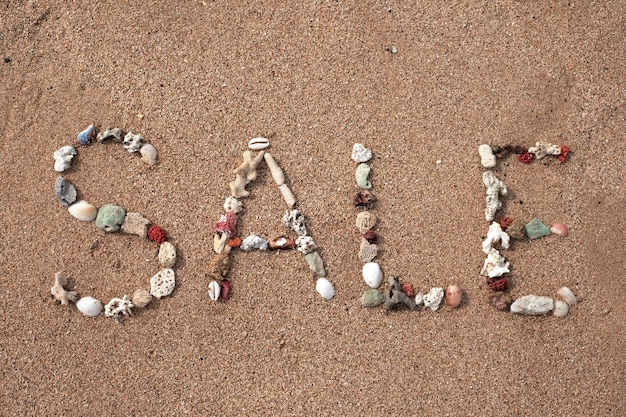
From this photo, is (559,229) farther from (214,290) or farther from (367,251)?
(214,290)

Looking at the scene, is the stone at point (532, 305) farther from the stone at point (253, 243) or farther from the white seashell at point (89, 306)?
the white seashell at point (89, 306)

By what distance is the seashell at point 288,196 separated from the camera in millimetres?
3686

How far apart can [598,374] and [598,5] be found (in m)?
2.47

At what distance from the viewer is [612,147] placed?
12.6ft

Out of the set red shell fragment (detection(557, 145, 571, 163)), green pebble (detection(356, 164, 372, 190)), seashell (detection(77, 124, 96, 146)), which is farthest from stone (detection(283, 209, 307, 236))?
red shell fragment (detection(557, 145, 571, 163))

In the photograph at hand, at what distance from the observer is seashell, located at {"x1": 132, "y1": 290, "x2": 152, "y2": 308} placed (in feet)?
11.8

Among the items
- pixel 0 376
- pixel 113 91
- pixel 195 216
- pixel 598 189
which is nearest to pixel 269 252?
pixel 195 216

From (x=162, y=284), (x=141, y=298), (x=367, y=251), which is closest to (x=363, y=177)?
(x=367, y=251)

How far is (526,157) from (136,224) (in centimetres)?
255

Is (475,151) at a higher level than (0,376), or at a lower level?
higher

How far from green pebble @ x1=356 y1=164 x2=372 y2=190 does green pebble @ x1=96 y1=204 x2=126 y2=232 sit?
1.52 meters

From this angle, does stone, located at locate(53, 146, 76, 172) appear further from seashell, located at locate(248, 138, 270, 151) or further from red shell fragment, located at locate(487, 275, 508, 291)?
red shell fragment, located at locate(487, 275, 508, 291)

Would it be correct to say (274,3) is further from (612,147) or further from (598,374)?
(598,374)

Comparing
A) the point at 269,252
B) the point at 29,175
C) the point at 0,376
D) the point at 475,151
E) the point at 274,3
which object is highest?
the point at 274,3
